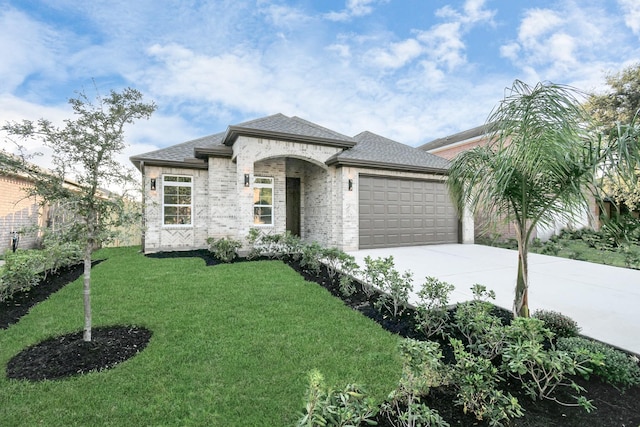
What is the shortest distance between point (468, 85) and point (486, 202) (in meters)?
10.5

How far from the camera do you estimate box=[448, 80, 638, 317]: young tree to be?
3064 millimetres

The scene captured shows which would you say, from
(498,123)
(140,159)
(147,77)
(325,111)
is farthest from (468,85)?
(140,159)

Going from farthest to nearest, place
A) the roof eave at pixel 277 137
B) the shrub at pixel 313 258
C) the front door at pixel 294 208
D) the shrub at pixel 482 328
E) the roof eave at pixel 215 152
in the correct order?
1. the front door at pixel 294 208
2. the roof eave at pixel 215 152
3. the roof eave at pixel 277 137
4. the shrub at pixel 313 258
5. the shrub at pixel 482 328

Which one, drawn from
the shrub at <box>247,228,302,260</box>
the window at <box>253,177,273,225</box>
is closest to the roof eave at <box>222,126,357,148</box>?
the window at <box>253,177,273,225</box>

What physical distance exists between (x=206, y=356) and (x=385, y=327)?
235 centimetres

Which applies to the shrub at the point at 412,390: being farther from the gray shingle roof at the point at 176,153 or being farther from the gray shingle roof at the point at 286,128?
the gray shingle roof at the point at 176,153

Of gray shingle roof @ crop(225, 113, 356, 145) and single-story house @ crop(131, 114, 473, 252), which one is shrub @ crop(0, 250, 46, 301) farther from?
gray shingle roof @ crop(225, 113, 356, 145)

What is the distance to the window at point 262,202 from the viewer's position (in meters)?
11.1

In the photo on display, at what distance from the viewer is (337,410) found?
1.77 meters

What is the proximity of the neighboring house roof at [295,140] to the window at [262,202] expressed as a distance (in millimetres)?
1591

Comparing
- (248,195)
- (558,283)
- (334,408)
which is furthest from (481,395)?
(248,195)

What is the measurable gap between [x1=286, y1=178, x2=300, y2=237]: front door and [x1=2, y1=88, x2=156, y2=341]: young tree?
365 inches

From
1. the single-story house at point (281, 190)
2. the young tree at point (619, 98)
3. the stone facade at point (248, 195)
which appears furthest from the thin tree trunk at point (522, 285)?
the young tree at point (619, 98)

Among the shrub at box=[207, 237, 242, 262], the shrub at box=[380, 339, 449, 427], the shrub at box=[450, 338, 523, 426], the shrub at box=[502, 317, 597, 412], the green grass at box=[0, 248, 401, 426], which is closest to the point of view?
the shrub at box=[380, 339, 449, 427]
